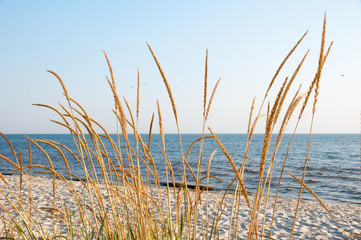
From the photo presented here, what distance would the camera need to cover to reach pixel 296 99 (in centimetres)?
99

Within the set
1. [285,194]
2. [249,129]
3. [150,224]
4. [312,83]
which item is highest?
[312,83]

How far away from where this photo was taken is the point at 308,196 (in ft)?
36.9

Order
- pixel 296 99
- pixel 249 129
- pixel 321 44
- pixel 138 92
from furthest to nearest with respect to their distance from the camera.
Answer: pixel 138 92 < pixel 249 129 < pixel 296 99 < pixel 321 44

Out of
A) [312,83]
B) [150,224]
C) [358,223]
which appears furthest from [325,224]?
[312,83]

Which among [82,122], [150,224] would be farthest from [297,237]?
[82,122]

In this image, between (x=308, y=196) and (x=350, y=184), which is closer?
→ (x=308, y=196)

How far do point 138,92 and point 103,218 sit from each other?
24.4 inches

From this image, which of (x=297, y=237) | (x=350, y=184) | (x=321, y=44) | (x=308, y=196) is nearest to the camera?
(x=321, y=44)

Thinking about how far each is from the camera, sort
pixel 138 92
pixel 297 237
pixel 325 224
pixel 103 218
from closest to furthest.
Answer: pixel 138 92 < pixel 103 218 < pixel 297 237 < pixel 325 224

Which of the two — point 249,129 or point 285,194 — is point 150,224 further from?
point 285,194

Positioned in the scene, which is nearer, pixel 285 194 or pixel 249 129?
pixel 249 129

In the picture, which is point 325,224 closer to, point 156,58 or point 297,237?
point 297,237

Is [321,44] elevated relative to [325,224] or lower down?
elevated

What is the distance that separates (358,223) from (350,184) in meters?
7.28
